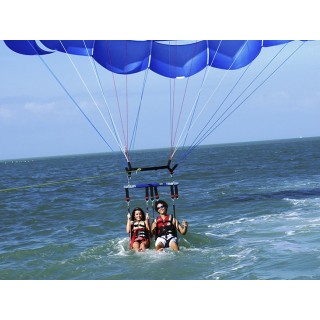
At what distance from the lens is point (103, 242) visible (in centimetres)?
1002

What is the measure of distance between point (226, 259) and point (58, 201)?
36.8ft

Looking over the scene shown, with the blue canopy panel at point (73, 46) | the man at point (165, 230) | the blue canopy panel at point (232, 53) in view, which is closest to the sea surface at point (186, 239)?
the man at point (165, 230)

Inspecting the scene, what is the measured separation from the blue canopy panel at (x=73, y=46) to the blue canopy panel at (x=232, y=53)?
204 centimetres

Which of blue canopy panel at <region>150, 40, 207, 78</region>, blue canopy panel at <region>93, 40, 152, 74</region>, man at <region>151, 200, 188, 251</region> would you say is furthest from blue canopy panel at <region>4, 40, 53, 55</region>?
man at <region>151, 200, 188, 251</region>

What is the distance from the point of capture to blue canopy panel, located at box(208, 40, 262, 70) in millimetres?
9023

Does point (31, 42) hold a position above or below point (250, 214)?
above

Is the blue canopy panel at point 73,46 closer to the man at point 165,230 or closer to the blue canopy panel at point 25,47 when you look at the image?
the blue canopy panel at point 25,47

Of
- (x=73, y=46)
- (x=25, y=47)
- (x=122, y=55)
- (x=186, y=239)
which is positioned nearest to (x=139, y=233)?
(x=186, y=239)

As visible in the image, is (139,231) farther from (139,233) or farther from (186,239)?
(186,239)

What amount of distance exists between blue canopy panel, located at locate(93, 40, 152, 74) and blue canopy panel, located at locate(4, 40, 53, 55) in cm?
100
